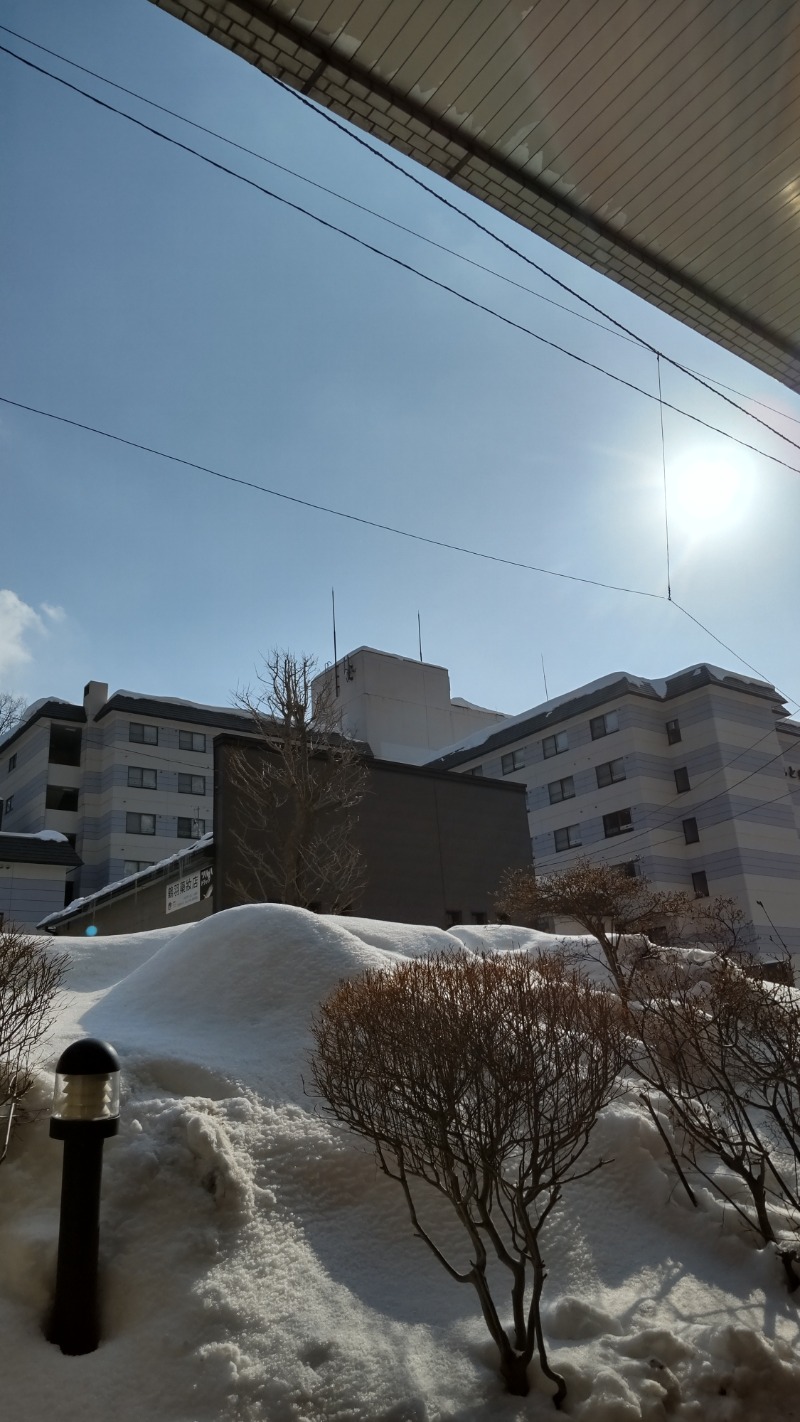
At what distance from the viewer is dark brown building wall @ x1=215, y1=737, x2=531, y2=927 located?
70.9 ft

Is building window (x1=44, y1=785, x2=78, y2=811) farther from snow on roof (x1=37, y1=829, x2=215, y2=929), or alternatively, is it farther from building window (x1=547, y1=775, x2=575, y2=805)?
building window (x1=547, y1=775, x2=575, y2=805)

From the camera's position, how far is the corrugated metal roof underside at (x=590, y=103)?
14.3ft

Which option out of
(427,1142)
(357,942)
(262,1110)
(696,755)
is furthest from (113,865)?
(427,1142)

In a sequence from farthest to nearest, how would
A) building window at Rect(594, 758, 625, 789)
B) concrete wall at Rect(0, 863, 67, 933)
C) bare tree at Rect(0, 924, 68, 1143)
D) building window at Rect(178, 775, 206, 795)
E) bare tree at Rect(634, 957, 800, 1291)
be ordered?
building window at Rect(178, 775, 206, 795), building window at Rect(594, 758, 625, 789), concrete wall at Rect(0, 863, 67, 933), bare tree at Rect(634, 957, 800, 1291), bare tree at Rect(0, 924, 68, 1143)

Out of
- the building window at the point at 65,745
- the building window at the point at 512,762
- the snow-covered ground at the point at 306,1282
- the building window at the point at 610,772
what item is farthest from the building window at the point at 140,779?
the snow-covered ground at the point at 306,1282

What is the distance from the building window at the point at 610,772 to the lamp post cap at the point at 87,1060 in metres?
33.6

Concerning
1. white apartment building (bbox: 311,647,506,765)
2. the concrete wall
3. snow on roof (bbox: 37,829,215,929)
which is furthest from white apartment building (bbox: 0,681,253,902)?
snow on roof (bbox: 37,829,215,929)

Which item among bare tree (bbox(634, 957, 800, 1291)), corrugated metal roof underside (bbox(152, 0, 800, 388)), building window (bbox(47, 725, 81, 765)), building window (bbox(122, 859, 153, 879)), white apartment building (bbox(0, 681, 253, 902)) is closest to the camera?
corrugated metal roof underside (bbox(152, 0, 800, 388))

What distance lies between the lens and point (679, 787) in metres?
36.8

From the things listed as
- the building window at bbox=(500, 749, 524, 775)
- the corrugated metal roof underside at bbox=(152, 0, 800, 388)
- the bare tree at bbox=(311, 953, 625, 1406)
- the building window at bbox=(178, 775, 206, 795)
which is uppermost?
the building window at bbox=(500, 749, 524, 775)

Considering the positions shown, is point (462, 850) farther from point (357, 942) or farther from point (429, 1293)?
point (429, 1293)

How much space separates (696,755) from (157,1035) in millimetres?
31849

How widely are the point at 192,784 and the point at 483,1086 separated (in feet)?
117

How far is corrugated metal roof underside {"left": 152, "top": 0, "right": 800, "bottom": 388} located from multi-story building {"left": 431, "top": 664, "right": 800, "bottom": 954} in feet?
104
